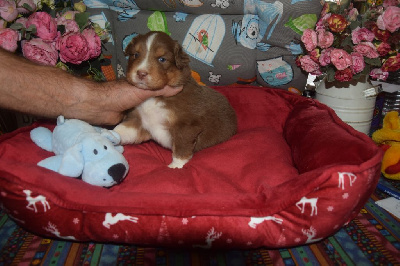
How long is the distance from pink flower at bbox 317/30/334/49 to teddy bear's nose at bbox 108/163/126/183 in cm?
212

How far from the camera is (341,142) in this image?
2.14 metres

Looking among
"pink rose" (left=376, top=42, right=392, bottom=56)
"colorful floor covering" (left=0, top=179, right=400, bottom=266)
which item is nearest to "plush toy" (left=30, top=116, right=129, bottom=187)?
"colorful floor covering" (left=0, top=179, right=400, bottom=266)

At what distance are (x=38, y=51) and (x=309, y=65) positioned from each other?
2.51 meters

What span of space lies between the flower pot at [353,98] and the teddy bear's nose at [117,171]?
7.51 ft

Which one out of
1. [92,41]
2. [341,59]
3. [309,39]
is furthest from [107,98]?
[341,59]

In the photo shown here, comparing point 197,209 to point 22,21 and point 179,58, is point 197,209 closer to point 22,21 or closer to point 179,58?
point 179,58

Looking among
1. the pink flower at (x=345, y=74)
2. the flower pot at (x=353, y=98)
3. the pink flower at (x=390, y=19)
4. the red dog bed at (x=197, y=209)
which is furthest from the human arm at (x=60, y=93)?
the pink flower at (x=390, y=19)

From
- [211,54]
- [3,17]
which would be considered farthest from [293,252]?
[3,17]

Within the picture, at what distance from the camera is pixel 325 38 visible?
2.92 metres

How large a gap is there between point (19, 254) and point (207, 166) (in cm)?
136

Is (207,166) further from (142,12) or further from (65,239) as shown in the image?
(142,12)

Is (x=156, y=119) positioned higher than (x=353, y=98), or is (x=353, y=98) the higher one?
(x=156, y=119)

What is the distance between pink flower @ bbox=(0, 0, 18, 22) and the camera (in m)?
2.60

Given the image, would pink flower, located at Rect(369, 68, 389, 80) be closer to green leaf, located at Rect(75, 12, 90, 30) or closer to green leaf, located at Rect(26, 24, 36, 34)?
green leaf, located at Rect(75, 12, 90, 30)
